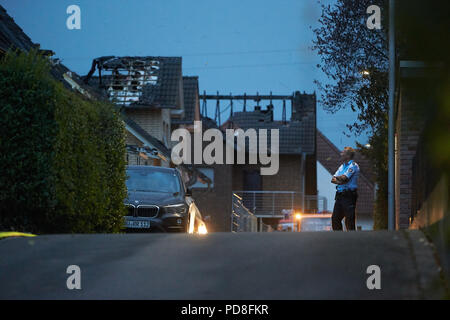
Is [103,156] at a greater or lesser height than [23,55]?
lesser

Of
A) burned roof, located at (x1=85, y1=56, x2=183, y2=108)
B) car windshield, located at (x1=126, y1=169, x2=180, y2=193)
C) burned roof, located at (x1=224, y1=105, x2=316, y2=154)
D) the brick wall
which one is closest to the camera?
the brick wall

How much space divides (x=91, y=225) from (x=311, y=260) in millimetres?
5535

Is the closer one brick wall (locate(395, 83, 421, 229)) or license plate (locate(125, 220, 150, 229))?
brick wall (locate(395, 83, 421, 229))

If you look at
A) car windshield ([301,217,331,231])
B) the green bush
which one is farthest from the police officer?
car windshield ([301,217,331,231])

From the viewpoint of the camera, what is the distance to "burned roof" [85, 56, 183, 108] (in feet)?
127

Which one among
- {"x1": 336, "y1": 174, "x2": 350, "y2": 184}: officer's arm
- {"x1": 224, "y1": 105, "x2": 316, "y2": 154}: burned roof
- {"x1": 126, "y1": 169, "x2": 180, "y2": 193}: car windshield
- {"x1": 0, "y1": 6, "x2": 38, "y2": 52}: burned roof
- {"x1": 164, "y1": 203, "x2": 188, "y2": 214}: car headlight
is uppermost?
{"x1": 0, "y1": 6, "x2": 38, "y2": 52}: burned roof

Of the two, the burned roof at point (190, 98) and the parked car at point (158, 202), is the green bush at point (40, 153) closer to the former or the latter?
the parked car at point (158, 202)

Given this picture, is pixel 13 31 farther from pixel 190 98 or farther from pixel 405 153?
pixel 190 98

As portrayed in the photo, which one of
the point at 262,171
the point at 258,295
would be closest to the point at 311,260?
the point at 258,295

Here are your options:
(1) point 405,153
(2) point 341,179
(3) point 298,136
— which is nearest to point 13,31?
(2) point 341,179

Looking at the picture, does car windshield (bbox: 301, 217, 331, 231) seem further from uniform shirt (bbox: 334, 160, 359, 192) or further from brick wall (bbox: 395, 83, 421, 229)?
uniform shirt (bbox: 334, 160, 359, 192)

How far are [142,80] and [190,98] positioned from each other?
29.3ft

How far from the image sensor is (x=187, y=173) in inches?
1571
